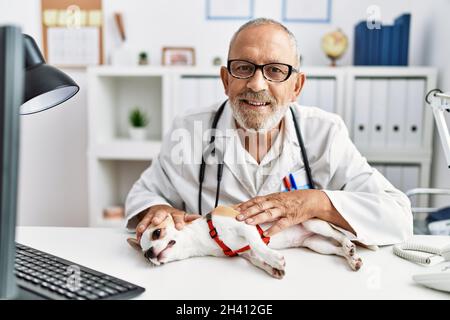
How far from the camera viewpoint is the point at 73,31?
260cm

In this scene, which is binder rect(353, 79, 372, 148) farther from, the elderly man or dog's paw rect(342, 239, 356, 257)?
dog's paw rect(342, 239, 356, 257)

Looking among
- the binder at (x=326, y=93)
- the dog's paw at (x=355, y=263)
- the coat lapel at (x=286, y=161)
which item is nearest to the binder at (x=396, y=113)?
the binder at (x=326, y=93)

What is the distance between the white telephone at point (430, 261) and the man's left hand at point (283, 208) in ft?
0.59

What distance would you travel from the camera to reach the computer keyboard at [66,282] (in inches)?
26.6

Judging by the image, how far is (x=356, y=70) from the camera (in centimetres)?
231

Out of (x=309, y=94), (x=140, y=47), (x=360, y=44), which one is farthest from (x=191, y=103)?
(x=360, y=44)

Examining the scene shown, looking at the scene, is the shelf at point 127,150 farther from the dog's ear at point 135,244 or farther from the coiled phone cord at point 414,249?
the coiled phone cord at point 414,249

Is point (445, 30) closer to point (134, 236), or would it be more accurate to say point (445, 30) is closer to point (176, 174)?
point (176, 174)

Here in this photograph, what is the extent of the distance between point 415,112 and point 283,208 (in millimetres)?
1567

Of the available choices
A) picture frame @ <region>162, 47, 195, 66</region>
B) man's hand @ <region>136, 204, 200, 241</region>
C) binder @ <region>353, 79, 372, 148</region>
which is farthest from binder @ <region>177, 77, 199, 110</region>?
man's hand @ <region>136, 204, 200, 241</region>

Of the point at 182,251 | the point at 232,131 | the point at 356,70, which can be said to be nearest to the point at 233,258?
the point at 182,251

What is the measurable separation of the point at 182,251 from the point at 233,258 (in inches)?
3.9

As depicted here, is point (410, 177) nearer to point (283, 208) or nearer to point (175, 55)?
point (175, 55)

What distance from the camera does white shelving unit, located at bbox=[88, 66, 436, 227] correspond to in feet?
7.60
